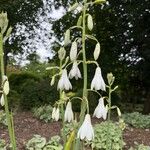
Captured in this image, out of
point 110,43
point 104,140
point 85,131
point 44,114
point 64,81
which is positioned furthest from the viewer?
point 110,43

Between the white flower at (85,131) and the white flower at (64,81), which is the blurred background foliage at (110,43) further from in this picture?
the white flower at (85,131)

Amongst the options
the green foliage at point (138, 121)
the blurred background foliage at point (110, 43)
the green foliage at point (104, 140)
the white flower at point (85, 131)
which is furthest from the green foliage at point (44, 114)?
the white flower at point (85, 131)

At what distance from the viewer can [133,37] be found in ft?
44.2

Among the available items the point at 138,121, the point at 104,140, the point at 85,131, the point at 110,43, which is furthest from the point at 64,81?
the point at 110,43

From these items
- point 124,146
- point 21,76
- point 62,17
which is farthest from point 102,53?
point 124,146

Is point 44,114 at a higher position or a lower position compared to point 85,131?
lower

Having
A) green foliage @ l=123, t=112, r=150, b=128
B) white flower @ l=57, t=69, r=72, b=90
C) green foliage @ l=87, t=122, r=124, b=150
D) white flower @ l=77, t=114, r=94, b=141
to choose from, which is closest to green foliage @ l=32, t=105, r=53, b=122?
green foliage @ l=123, t=112, r=150, b=128

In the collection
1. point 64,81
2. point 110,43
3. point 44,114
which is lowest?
point 44,114

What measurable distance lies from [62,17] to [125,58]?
7.74 feet

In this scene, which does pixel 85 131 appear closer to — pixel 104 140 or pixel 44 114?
pixel 104 140

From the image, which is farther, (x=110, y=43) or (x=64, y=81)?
(x=110, y=43)

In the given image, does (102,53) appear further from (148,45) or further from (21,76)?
(21,76)

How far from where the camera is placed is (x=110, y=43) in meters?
14.1

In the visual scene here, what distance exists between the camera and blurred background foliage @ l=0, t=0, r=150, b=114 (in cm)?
1260
